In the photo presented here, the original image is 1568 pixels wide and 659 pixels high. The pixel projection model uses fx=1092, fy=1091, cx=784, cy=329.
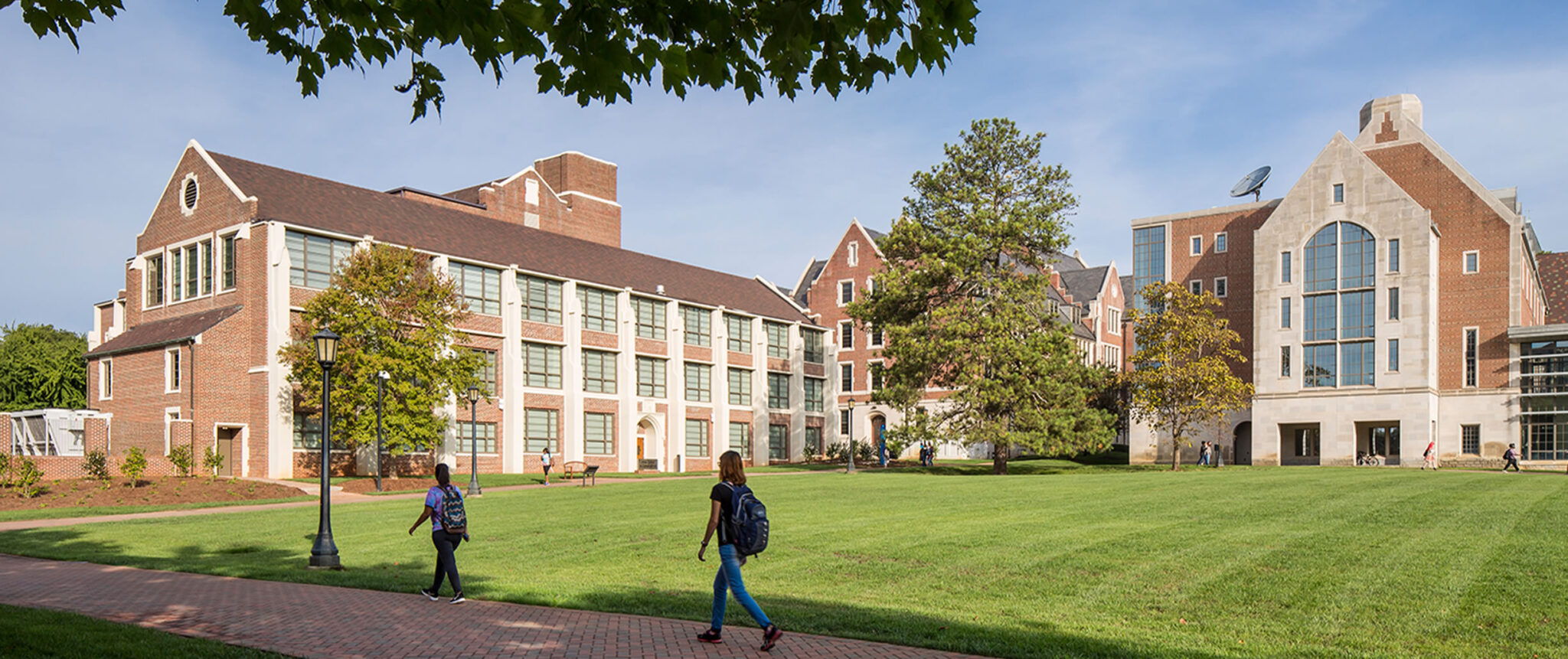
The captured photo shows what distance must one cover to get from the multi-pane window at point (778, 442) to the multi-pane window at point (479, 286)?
22715mm

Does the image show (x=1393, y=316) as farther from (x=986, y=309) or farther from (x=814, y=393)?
(x=814, y=393)

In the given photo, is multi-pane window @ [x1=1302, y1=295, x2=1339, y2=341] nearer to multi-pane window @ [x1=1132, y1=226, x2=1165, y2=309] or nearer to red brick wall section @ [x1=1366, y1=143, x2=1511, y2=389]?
red brick wall section @ [x1=1366, y1=143, x2=1511, y2=389]

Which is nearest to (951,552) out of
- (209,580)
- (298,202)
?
(209,580)

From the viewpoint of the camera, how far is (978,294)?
48.9 meters

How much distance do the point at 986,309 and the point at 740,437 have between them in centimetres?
2367

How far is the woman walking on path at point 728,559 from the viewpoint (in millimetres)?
8977

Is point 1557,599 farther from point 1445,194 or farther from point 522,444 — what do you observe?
point 1445,194

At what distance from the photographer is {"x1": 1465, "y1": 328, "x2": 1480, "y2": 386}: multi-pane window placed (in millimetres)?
60062

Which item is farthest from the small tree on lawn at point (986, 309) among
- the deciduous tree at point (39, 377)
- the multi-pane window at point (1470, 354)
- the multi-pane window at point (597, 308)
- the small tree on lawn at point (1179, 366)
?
the deciduous tree at point (39, 377)

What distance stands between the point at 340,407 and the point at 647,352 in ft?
73.3

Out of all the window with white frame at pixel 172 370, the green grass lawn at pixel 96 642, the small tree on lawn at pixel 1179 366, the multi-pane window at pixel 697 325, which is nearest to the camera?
the green grass lawn at pixel 96 642

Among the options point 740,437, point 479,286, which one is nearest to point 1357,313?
point 740,437

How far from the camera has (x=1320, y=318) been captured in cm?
6194

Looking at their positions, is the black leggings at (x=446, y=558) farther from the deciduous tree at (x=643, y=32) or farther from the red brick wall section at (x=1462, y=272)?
the red brick wall section at (x=1462, y=272)
